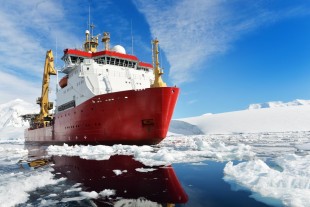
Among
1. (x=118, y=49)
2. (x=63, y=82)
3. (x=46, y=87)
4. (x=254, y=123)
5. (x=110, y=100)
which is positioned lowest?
(x=254, y=123)

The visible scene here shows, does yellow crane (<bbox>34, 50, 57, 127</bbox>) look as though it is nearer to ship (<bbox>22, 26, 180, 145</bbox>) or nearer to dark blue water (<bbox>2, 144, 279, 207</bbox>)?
ship (<bbox>22, 26, 180, 145</bbox>)

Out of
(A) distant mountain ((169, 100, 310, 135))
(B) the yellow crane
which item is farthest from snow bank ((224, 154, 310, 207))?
(A) distant mountain ((169, 100, 310, 135))

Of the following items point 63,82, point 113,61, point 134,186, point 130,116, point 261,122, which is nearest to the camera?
point 134,186

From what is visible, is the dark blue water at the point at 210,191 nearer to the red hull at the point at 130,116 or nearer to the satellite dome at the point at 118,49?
the red hull at the point at 130,116

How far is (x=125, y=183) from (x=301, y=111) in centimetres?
6163

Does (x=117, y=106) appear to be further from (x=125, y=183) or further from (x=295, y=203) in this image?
(x=295, y=203)

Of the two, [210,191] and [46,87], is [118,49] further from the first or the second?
[210,191]

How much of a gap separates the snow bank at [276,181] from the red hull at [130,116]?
7.99m

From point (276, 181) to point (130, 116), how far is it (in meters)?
10.7

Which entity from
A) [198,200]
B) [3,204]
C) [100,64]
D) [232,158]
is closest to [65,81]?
[100,64]

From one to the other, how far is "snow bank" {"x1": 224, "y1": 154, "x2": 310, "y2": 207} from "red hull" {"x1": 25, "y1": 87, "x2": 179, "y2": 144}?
7989mm

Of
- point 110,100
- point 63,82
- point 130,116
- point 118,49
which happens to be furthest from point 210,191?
point 63,82

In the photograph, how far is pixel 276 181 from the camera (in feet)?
16.6

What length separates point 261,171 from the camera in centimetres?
609
